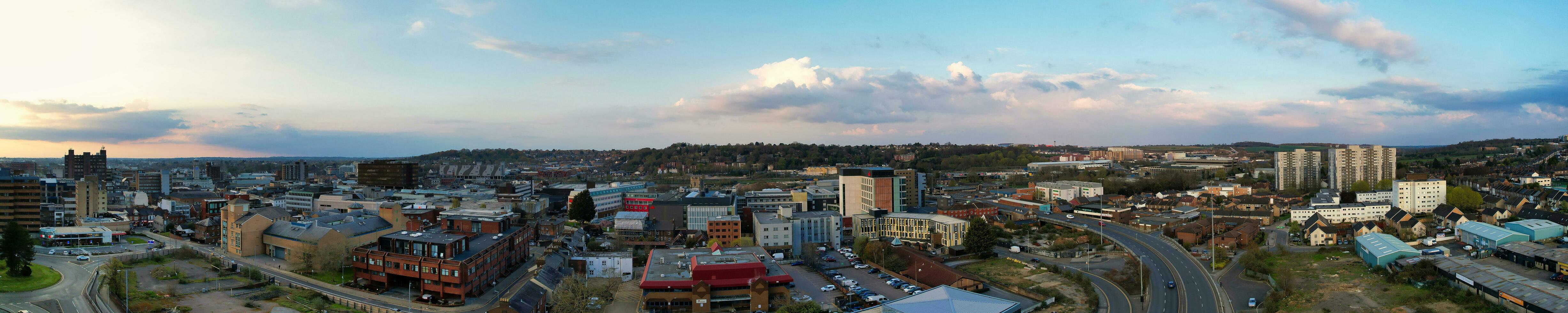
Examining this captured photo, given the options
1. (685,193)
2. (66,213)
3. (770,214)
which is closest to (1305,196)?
(770,214)

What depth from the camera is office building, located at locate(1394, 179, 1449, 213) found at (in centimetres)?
4306

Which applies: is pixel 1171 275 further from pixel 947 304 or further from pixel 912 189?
pixel 912 189

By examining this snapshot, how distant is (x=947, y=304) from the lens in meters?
20.9

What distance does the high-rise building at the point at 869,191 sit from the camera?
40.2 metres

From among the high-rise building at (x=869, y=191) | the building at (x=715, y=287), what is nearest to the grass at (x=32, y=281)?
the building at (x=715, y=287)

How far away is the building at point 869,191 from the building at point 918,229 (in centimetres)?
144

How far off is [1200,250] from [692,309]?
22843 mm

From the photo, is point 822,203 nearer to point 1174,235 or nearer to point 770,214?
point 770,214

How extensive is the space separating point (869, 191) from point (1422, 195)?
31779 mm

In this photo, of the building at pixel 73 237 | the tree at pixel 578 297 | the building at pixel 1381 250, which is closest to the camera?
the tree at pixel 578 297

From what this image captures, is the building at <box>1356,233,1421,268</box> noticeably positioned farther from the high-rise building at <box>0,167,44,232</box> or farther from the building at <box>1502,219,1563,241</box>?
the high-rise building at <box>0,167,44,232</box>

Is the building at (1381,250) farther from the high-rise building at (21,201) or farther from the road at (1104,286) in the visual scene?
the high-rise building at (21,201)

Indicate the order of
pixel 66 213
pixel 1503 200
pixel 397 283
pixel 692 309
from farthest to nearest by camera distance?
pixel 66 213, pixel 1503 200, pixel 397 283, pixel 692 309

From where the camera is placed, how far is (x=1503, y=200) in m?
40.4
